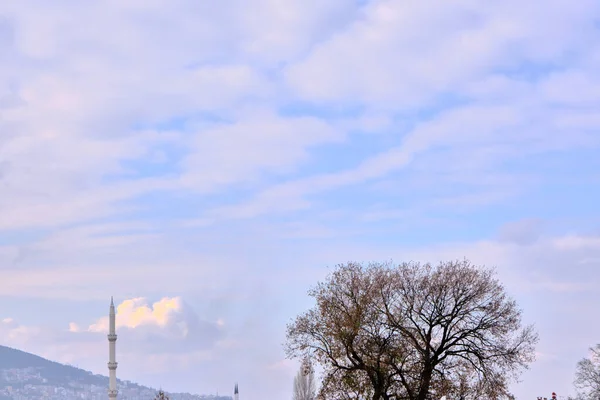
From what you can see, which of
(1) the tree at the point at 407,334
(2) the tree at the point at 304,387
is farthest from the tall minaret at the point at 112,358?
(1) the tree at the point at 407,334

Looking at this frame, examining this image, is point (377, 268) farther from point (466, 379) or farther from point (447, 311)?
point (466, 379)

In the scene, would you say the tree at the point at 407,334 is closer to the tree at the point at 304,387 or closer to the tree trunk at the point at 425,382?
the tree trunk at the point at 425,382

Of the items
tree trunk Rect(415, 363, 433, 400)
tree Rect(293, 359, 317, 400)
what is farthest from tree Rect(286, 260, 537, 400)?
tree Rect(293, 359, 317, 400)

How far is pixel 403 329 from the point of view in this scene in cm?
5228

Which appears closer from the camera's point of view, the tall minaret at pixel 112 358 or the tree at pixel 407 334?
the tree at pixel 407 334

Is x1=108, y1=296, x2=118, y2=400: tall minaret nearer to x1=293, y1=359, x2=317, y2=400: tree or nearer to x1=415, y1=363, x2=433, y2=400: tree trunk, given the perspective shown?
x1=293, y1=359, x2=317, y2=400: tree

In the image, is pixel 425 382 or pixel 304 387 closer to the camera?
pixel 425 382

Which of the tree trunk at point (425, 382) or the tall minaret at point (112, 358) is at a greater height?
the tall minaret at point (112, 358)

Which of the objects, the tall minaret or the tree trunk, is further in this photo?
the tall minaret

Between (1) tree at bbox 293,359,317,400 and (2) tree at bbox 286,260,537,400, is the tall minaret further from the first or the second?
(2) tree at bbox 286,260,537,400

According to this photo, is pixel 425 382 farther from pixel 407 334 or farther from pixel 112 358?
pixel 112 358

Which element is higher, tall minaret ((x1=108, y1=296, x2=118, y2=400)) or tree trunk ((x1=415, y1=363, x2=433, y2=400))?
tall minaret ((x1=108, y1=296, x2=118, y2=400))

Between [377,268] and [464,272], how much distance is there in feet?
16.0

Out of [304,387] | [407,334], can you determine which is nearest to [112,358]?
[304,387]
